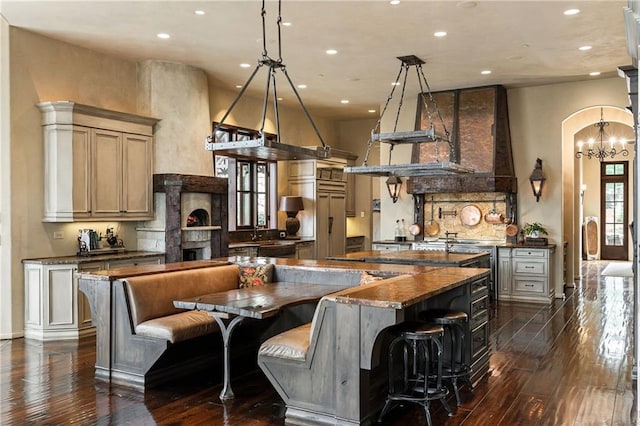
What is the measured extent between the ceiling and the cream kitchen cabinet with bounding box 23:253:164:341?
2725 mm

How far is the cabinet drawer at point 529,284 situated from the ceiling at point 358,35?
318 cm

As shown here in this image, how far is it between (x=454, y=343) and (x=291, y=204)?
647 cm

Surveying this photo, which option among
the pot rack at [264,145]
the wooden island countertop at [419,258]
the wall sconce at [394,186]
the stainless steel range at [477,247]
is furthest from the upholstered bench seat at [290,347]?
the wall sconce at [394,186]

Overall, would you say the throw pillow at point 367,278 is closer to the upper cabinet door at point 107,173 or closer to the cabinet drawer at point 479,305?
the cabinet drawer at point 479,305

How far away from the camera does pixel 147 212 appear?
7.58m

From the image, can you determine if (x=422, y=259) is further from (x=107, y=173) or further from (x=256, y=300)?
(x=107, y=173)

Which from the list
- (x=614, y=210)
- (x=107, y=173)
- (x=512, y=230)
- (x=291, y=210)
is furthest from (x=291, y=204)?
(x=614, y=210)

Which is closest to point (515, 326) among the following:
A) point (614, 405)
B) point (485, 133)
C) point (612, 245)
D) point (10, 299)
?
point (614, 405)

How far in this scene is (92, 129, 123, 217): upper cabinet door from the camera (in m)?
6.89

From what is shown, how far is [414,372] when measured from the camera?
409 cm

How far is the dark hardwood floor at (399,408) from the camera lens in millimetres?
3850

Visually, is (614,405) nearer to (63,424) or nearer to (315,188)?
(63,424)

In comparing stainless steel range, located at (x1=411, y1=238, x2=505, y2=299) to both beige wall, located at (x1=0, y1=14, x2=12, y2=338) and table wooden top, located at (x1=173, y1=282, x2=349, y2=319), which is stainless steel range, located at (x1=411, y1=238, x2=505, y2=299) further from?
beige wall, located at (x1=0, y1=14, x2=12, y2=338)

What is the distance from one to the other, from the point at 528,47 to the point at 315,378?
5415 mm
